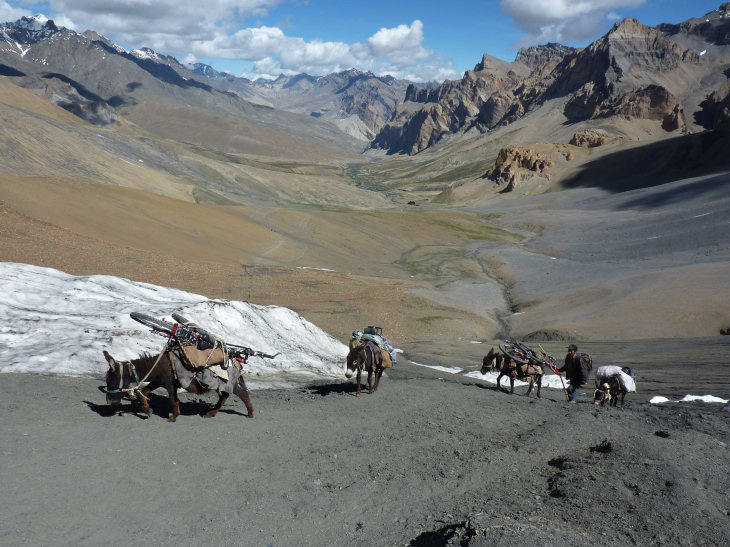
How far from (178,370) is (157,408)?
3.52ft

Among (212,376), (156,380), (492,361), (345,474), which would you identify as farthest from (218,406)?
(492,361)

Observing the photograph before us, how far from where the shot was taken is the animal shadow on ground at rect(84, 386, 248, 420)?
30.1ft

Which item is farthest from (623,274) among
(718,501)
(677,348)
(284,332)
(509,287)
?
(718,501)

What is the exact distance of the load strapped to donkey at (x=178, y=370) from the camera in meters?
8.96

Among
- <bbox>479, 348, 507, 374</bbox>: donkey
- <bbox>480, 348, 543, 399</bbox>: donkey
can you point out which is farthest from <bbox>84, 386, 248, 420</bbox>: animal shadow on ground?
<bbox>480, 348, 543, 399</bbox>: donkey

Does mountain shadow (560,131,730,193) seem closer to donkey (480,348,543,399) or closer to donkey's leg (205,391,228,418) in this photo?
donkey (480,348,543,399)

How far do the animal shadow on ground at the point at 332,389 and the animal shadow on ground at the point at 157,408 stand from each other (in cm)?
287

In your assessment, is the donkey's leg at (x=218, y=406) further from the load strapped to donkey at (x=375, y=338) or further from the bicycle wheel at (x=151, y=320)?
the load strapped to donkey at (x=375, y=338)

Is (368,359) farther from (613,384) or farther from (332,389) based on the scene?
(613,384)

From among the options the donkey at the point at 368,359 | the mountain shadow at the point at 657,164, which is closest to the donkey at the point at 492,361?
the donkey at the point at 368,359

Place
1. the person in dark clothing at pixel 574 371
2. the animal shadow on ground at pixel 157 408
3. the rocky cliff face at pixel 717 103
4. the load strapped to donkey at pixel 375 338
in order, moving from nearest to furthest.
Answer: the animal shadow on ground at pixel 157 408
the load strapped to donkey at pixel 375 338
the person in dark clothing at pixel 574 371
the rocky cliff face at pixel 717 103

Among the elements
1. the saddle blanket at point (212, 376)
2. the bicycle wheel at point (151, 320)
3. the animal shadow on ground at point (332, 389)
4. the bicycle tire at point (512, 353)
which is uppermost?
the bicycle tire at point (512, 353)

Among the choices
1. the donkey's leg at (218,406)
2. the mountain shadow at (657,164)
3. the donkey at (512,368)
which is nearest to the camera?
the donkey's leg at (218,406)

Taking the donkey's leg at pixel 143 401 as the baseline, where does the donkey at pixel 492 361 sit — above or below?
above
